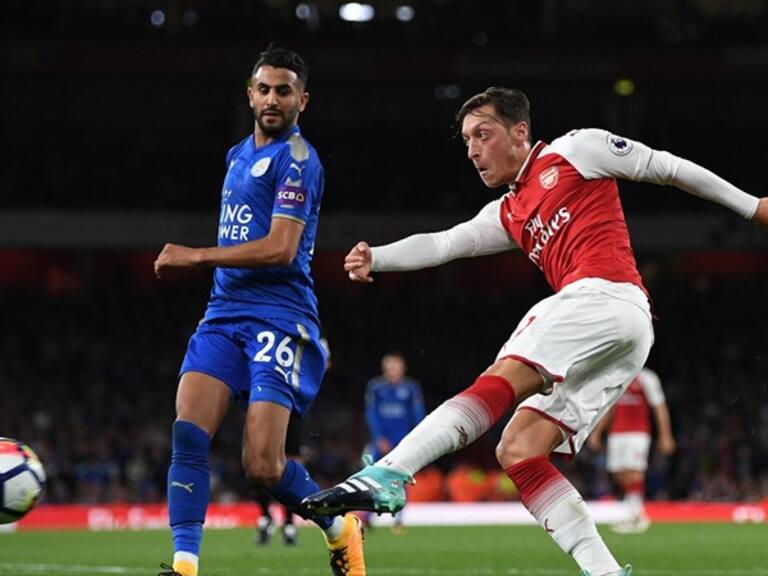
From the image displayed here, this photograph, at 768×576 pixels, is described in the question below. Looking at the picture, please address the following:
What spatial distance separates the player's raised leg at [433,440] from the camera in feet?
16.0

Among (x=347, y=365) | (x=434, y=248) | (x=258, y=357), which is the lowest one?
(x=258, y=357)

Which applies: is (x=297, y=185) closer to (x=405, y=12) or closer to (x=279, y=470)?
(x=279, y=470)

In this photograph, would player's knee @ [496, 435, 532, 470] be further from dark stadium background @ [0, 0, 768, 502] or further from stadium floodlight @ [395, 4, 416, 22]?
stadium floodlight @ [395, 4, 416, 22]

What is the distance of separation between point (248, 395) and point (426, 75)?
23.2 metres

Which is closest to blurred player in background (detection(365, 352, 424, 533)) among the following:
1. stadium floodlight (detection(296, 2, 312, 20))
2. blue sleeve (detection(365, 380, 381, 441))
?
blue sleeve (detection(365, 380, 381, 441))

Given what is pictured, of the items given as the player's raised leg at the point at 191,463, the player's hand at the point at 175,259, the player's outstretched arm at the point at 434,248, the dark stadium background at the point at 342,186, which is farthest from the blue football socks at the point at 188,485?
the dark stadium background at the point at 342,186

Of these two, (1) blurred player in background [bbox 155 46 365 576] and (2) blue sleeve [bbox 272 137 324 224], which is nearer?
(1) blurred player in background [bbox 155 46 365 576]

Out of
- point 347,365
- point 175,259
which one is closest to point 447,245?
point 175,259

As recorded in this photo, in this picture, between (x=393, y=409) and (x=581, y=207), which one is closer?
(x=581, y=207)

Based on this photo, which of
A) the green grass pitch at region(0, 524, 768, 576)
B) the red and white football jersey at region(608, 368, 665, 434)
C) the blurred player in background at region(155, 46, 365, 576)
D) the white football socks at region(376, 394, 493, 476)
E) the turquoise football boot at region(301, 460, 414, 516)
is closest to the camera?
the turquoise football boot at region(301, 460, 414, 516)

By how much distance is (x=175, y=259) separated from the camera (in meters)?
5.93

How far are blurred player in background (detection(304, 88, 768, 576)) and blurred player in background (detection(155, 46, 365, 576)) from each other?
64 centimetres

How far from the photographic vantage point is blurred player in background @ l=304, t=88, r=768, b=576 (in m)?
5.48

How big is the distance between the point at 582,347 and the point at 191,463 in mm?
1838
